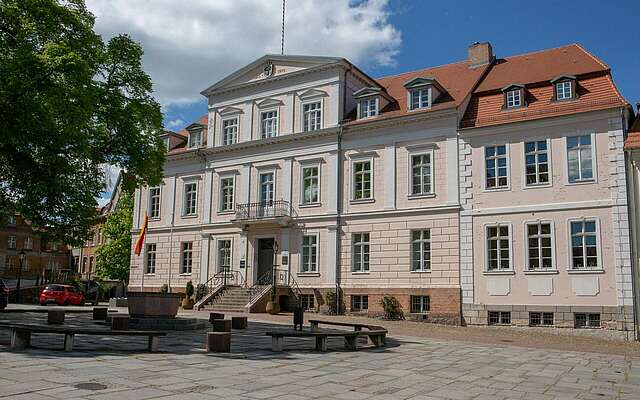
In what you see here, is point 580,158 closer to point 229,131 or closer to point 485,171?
point 485,171

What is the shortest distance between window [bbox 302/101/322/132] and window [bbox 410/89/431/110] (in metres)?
5.18

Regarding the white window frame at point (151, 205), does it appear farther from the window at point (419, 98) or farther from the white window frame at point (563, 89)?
the white window frame at point (563, 89)

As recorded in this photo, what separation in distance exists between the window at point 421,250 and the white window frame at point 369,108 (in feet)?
20.9

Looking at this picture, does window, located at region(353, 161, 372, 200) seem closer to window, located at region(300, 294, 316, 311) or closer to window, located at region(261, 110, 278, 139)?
window, located at region(300, 294, 316, 311)

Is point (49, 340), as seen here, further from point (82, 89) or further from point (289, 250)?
point (289, 250)

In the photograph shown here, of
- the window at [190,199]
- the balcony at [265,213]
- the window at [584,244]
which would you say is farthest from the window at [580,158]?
the window at [190,199]

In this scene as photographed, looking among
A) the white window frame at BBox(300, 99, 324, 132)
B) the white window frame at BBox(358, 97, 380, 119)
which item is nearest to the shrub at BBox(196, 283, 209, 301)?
the white window frame at BBox(300, 99, 324, 132)

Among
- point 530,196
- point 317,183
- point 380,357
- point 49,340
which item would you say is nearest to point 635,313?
point 530,196

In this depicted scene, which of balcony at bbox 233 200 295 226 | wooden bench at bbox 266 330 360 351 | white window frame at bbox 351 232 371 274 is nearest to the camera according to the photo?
wooden bench at bbox 266 330 360 351

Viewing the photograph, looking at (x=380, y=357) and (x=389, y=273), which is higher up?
(x=389, y=273)

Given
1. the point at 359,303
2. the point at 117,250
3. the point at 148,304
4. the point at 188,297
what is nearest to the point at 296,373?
the point at 148,304

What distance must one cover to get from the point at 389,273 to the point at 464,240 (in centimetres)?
391

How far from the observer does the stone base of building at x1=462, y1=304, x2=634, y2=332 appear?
21938 mm

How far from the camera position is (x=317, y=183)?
31.0 m
